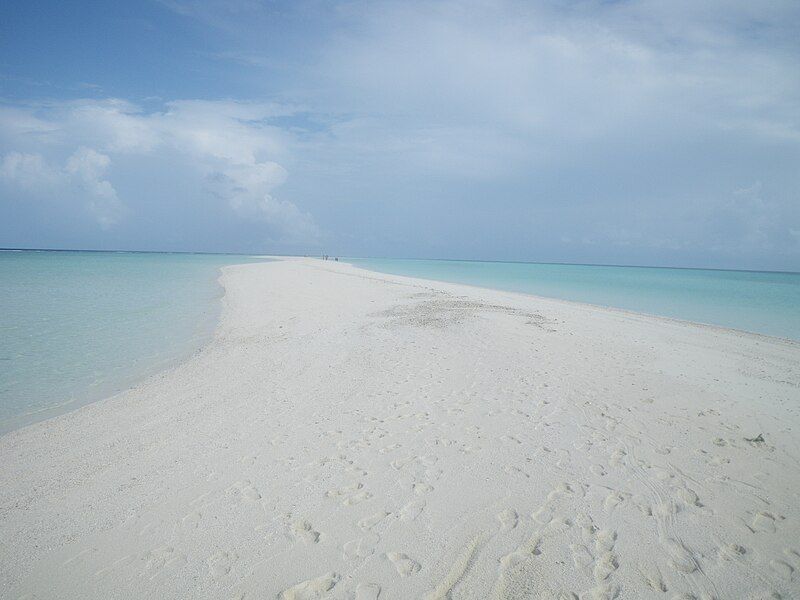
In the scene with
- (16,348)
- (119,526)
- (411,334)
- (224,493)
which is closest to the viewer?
(119,526)

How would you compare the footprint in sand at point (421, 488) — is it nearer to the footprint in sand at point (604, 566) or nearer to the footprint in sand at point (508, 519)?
the footprint in sand at point (508, 519)

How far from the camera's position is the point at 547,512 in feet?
15.1

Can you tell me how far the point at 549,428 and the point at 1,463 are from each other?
832cm

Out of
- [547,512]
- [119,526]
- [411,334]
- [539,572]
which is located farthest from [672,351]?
[119,526]

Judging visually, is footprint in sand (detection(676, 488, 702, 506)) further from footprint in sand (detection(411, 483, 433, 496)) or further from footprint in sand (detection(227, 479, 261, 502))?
footprint in sand (detection(227, 479, 261, 502))

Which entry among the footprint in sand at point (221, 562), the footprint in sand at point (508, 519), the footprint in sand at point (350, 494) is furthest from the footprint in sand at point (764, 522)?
the footprint in sand at point (221, 562)

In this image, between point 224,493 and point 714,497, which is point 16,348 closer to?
point 224,493

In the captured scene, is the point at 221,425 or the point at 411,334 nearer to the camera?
the point at 221,425

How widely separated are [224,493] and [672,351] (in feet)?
44.4

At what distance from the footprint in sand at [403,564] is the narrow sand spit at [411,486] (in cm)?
3

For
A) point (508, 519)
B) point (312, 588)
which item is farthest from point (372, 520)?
point (508, 519)

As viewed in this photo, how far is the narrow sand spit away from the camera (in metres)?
3.74

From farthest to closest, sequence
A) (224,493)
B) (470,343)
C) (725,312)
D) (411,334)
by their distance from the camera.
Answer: (725,312)
(411,334)
(470,343)
(224,493)

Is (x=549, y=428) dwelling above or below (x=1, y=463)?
above
